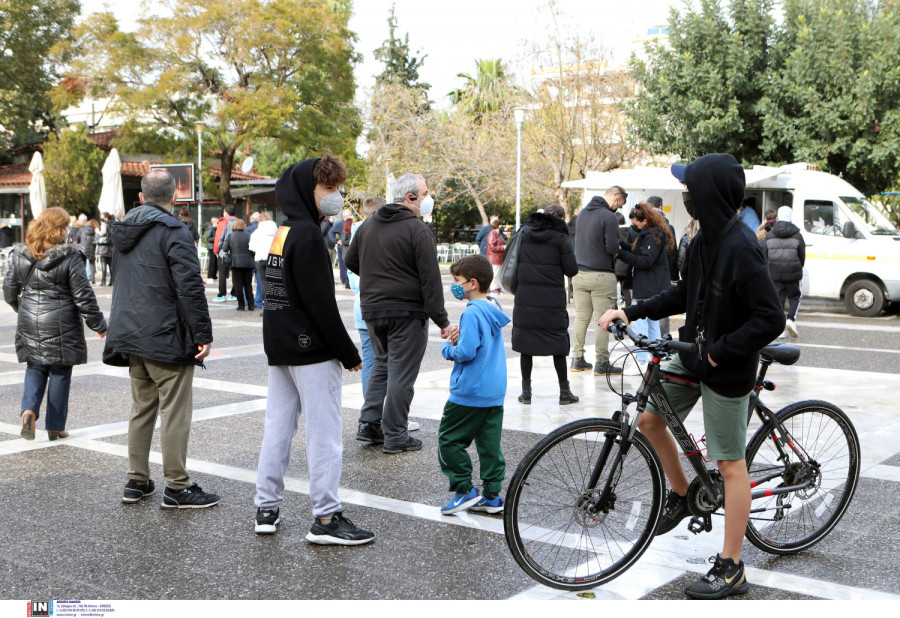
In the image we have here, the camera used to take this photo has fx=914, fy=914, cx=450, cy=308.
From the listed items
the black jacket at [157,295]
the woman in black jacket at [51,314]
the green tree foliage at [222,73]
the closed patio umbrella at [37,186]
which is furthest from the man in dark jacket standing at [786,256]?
the green tree foliage at [222,73]

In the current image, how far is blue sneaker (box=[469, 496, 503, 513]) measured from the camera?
480 cm

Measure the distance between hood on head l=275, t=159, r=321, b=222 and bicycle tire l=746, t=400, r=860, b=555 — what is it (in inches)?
90.6

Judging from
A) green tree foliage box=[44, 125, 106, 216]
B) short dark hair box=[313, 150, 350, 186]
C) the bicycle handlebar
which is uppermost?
green tree foliage box=[44, 125, 106, 216]

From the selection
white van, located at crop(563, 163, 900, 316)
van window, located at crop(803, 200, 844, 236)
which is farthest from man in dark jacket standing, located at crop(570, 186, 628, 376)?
van window, located at crop(803, 200, 844, 236)

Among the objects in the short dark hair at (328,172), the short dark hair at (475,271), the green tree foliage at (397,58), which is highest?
the green tree foliage at (397,58)

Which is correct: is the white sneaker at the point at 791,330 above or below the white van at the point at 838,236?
below

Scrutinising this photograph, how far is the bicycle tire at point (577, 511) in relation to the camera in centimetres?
359

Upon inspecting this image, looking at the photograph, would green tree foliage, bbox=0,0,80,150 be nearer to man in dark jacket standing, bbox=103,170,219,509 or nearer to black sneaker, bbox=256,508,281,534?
man in dark jacket standing, bbox=103,170,219,509

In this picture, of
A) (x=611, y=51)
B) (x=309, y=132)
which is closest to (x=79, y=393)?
(x=611, y=51)

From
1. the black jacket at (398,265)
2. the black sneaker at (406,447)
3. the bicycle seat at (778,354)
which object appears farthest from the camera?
the black sneaker at (406,447)

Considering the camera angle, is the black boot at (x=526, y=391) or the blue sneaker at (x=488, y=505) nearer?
the blue sneaker at (x=488, y=505)

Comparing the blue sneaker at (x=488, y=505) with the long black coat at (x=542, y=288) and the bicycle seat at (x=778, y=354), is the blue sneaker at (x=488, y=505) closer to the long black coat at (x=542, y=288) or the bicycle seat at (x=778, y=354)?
the bicycle seat at (x=778, y=354)

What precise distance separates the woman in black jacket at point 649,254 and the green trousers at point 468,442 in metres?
4.79

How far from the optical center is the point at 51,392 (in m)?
6.45
